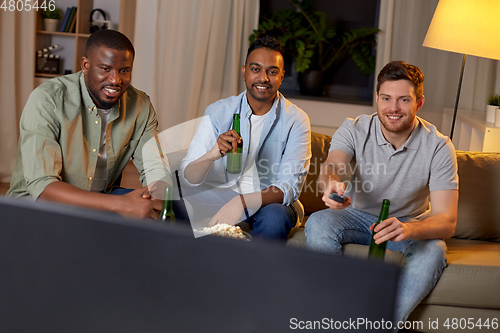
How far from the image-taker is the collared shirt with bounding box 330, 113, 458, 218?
1.80 meters

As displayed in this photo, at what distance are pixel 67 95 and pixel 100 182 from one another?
0.35 m

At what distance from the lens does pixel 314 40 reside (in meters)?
4.45

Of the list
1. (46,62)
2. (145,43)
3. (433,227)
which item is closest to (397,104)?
(433,227)

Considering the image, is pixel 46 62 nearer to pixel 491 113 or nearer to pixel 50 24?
pixel 50 24

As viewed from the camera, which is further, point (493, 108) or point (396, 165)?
point (493, 108)

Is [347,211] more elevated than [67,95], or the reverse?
[67,95]

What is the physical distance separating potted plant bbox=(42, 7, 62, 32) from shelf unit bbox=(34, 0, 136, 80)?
0.04 m

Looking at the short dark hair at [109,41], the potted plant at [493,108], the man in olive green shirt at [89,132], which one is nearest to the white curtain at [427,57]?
the potted plant at [493,108]

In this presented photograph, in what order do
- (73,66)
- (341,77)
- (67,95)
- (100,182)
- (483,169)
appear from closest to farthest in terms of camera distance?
(67,95) < (100,182) < (483,169) < (73,66) < (341,77)

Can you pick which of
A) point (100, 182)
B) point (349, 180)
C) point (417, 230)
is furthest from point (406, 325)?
point (100, 182)

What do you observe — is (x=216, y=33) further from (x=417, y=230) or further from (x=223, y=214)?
(x=417, y=230)

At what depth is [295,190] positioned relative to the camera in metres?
1.92

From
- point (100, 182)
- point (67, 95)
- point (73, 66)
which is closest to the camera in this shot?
point (67, 95)

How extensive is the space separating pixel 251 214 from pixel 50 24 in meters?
2.92
